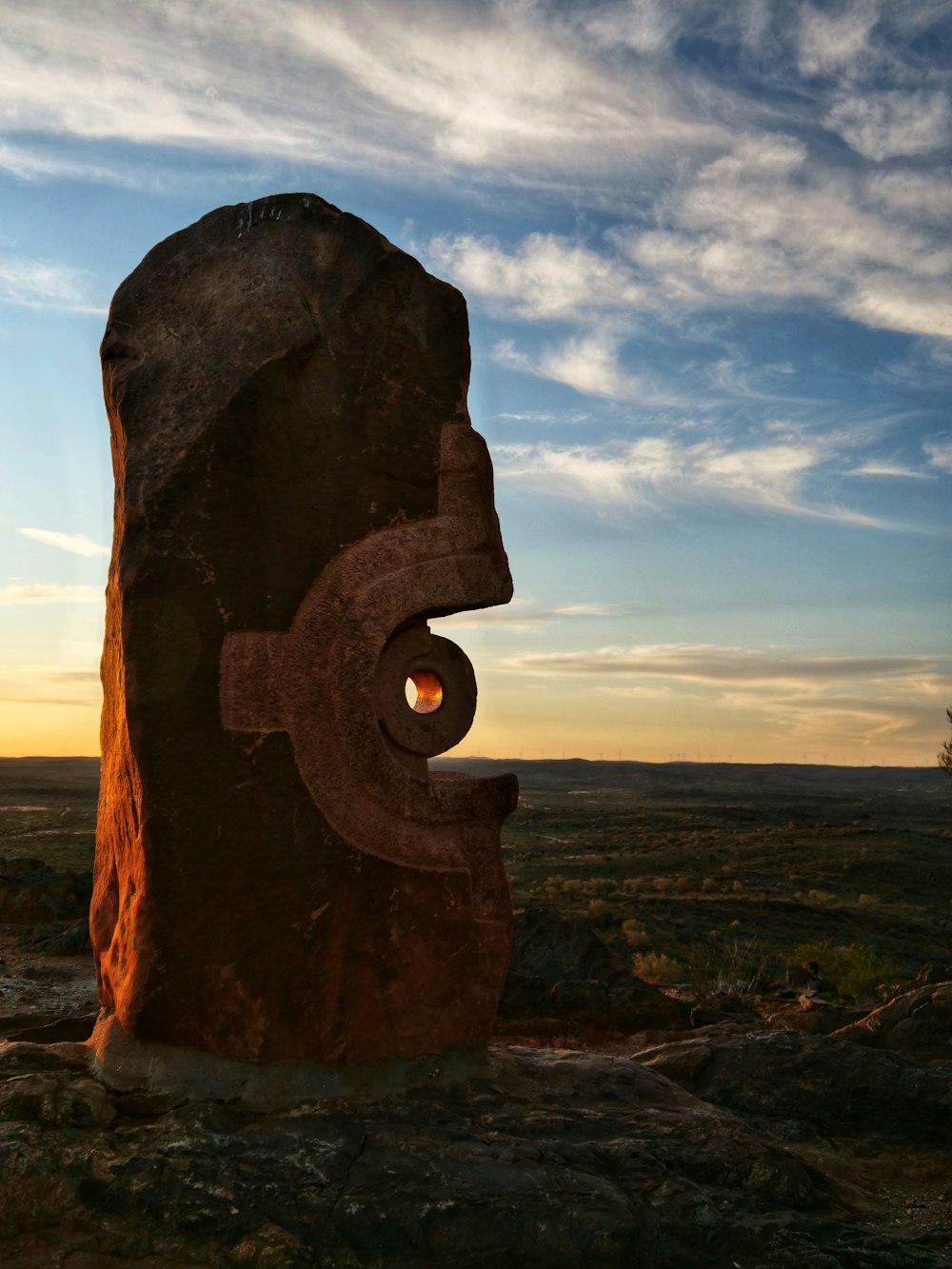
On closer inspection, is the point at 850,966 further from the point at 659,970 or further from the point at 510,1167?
the point at 510,1167

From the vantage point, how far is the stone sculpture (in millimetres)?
5109

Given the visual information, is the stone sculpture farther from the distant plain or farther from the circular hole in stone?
the distant plain

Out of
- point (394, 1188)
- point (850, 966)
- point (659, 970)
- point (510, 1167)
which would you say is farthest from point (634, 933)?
point (394, 1188)

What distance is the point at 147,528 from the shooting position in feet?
17.1

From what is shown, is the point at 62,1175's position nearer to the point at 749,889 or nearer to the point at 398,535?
the point at 398,535

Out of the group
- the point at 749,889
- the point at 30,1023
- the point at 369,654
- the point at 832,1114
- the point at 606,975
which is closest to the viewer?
the point at 369,654

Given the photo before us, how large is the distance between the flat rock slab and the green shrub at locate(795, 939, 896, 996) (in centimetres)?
910

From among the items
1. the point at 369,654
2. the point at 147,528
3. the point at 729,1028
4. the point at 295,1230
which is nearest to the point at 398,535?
the point at 369,654

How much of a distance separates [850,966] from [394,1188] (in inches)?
465

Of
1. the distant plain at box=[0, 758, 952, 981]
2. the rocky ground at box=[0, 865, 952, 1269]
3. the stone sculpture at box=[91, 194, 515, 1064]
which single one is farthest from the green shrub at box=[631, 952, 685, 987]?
the stone sculpture at box=[91, 194, 515, 1064]

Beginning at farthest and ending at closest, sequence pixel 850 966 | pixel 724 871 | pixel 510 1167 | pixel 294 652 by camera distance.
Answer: pixel 724 871 < pixel 850 966 < pixel 294 652 < pixel 510 1167

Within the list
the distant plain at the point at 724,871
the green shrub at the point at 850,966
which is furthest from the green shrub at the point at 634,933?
the green shrub at the point at 850,966

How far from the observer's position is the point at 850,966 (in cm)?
1461

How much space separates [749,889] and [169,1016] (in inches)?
815
